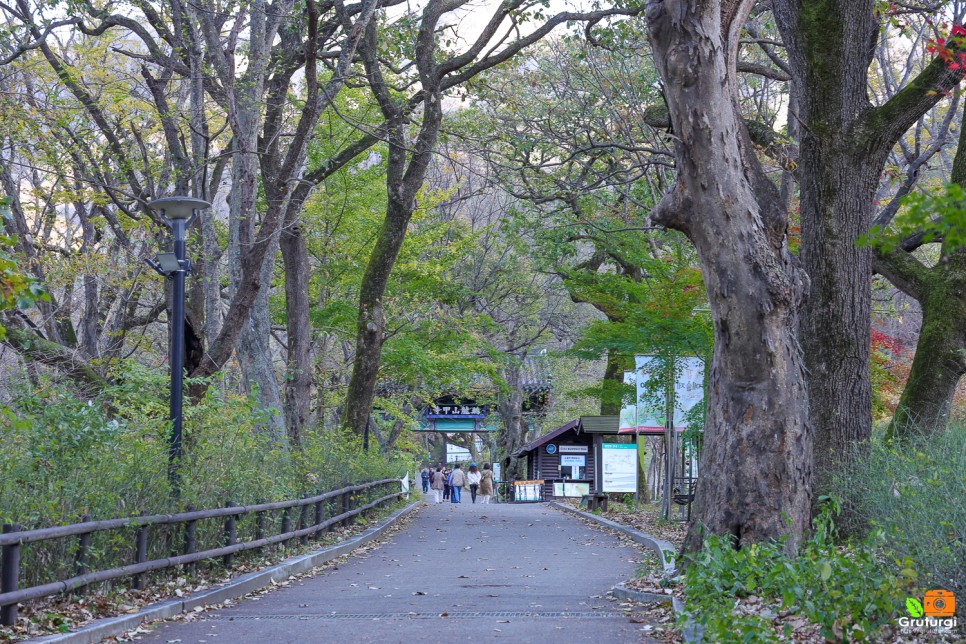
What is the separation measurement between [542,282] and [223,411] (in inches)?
1054

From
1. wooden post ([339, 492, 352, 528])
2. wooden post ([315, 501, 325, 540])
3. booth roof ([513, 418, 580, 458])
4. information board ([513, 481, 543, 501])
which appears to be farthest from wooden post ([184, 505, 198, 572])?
information board ([513, 481, 543, 501])

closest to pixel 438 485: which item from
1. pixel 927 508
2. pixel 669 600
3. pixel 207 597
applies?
pixel 207 597

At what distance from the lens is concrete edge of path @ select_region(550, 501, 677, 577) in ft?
33.5

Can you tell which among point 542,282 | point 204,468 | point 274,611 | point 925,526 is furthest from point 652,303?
point 542,282

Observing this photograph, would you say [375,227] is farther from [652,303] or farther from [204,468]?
[204,468]

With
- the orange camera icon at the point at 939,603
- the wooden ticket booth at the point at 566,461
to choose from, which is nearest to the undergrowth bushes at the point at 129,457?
the orange camera icon at the point at 939,603

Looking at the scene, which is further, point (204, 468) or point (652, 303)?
point (652, 303)

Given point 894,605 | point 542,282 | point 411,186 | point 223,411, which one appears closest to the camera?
point 894,605

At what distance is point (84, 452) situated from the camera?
8.77 metres

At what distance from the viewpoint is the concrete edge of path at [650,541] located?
10.2 metres

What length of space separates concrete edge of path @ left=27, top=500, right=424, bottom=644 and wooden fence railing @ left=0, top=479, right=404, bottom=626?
32 centimetres

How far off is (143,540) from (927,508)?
20.8ft

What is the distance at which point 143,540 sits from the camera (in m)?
8.69

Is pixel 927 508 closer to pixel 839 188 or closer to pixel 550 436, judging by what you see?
pixel 839 188
